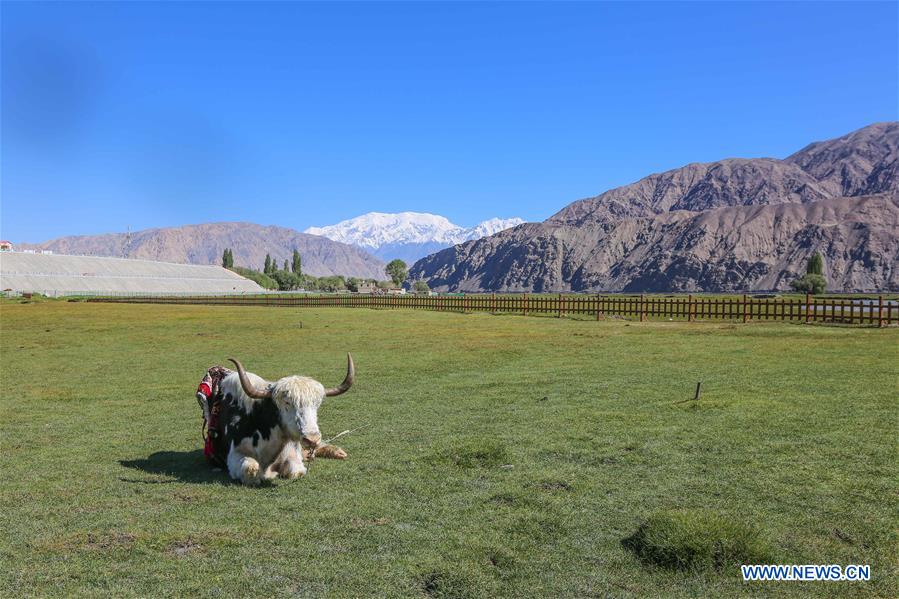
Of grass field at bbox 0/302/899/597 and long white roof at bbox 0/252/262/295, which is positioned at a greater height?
long white roof at bbox 0/252/262/295

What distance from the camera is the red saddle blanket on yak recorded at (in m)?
8.88

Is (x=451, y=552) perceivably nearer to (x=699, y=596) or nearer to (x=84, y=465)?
(x=699, y=596)

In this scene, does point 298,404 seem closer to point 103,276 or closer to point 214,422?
point 214,422

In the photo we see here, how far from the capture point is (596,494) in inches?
296

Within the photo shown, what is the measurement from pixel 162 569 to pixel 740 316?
43.4 metres

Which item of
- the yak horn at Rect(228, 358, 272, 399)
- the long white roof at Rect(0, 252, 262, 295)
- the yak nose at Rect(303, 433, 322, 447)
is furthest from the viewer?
the long white roof at Rect(0, 252, 262, 295)

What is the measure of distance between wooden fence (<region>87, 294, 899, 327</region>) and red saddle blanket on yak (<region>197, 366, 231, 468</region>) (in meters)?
34.4

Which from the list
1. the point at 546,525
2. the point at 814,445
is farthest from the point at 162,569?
the point at 814,445

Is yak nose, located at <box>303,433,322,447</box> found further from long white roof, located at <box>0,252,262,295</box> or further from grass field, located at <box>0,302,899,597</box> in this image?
long white roof, located at <box>0,252,262,295</box>

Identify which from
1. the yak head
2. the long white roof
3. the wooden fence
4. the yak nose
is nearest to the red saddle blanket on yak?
the yak head

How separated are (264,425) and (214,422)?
49.3 inches

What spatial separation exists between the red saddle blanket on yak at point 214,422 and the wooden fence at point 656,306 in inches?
1353

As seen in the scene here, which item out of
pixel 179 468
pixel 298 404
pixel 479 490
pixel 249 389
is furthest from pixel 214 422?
pixel 479 490

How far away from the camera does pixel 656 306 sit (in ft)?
155
